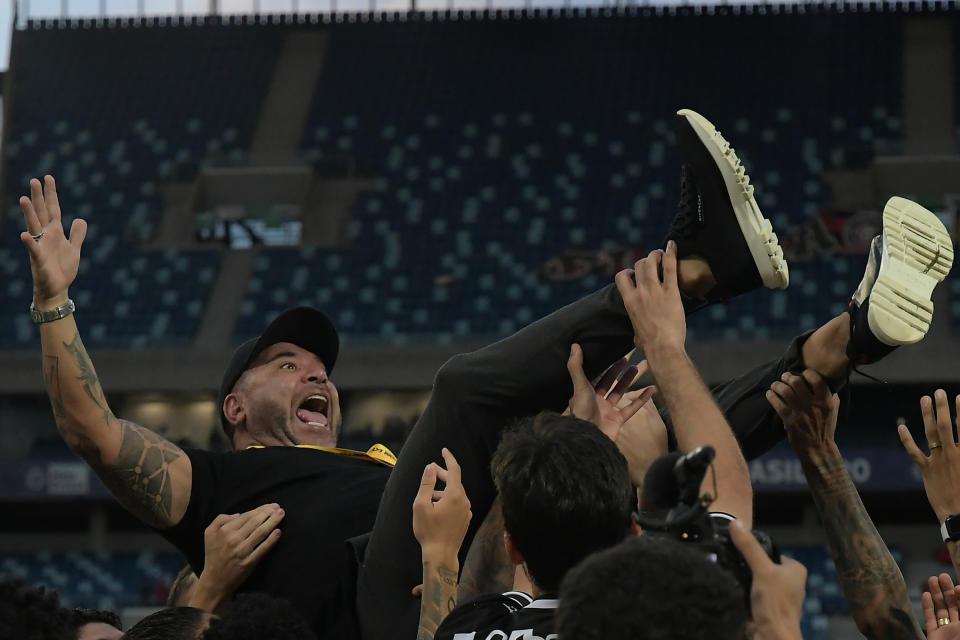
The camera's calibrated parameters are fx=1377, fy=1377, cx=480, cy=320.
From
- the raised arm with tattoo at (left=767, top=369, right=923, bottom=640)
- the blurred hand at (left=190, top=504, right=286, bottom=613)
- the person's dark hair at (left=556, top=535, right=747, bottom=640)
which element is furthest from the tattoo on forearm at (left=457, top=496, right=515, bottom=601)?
the person's dark hair at (left=556, top=535, right=747, bottom=640)

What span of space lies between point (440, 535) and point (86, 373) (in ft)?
3.85

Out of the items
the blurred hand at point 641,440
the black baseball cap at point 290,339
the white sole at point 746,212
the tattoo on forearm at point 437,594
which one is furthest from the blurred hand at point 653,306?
the black baseball cap at point 290,339

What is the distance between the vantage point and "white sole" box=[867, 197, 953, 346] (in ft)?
9.95

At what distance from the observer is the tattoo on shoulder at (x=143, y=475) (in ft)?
11.2

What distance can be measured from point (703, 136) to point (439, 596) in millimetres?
1272

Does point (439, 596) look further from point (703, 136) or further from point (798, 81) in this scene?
point (798, 81)

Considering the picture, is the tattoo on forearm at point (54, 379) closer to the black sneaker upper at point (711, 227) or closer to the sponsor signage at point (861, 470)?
the black sneaker upper at point (711, 227)

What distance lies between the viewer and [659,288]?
2.82 meters

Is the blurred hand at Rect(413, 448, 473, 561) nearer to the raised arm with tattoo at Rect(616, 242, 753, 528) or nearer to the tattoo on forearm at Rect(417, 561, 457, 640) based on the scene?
the tattoo on forearm at Rect(417, 561, 457, 640)

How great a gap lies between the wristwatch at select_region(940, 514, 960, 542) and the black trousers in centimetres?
49

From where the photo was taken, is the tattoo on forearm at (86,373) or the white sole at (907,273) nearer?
the white sole at (907,273)

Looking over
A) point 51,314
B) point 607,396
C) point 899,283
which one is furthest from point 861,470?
point 51,314

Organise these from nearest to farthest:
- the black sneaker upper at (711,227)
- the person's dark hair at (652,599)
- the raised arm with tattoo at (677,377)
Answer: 1. the person's dark hair at (652,599)
2. the raised arm with tattoo at (677,377)
3. the black sneaker upper at (711,227)

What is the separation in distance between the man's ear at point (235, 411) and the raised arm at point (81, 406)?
63 centimetres
